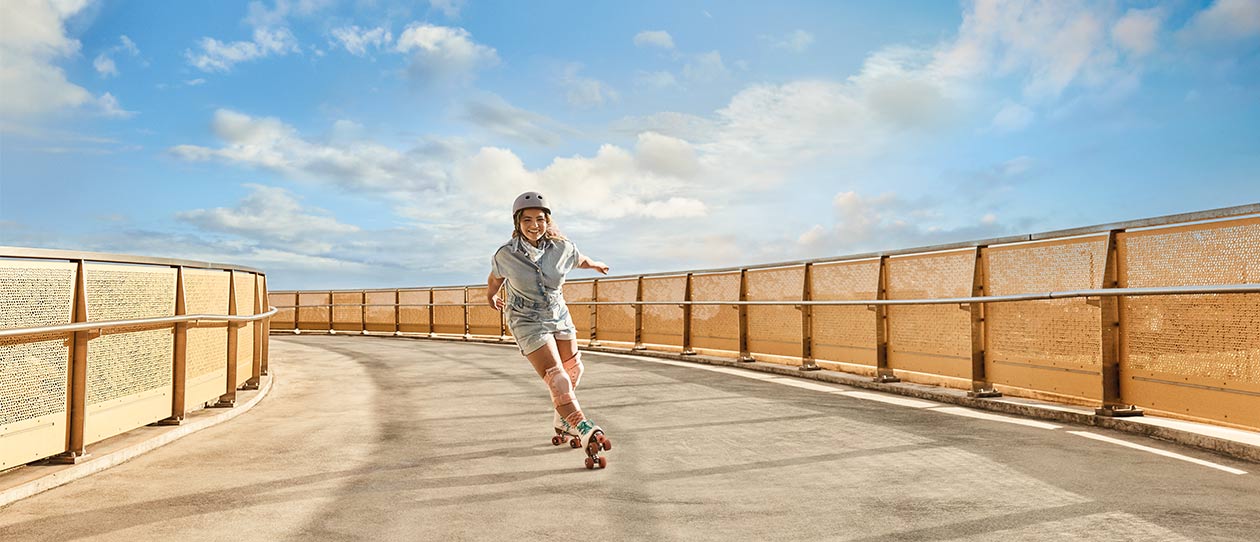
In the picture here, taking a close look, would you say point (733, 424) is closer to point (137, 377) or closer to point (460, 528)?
point (460, 528)

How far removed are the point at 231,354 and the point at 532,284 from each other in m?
4.45

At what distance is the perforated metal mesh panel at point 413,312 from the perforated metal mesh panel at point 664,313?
427 inches

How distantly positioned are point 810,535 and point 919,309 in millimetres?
6593

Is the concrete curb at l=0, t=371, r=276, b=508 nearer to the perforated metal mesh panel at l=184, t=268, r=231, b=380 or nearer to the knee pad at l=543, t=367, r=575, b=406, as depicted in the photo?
the perforated metal mesh panel at l=184, t=268, r=231, b=380

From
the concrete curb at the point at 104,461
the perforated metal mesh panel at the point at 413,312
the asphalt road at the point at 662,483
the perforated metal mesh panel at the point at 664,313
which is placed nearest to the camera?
the asphalt road at the point at 662,483

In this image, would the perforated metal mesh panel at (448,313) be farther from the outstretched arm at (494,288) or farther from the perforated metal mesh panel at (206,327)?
the outstretched arm at (494,288)

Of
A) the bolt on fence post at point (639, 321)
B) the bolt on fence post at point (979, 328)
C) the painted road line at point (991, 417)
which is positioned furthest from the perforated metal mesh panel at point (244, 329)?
the bolt on fence post at point (639, 321)

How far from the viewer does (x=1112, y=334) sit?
7.08 meters

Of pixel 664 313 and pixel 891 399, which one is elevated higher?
pixel 664 313

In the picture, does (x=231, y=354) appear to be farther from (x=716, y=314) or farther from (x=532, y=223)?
(x=716, y=314)

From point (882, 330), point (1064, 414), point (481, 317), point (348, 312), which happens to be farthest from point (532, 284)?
point (348, 312)

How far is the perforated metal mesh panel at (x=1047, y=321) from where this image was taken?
743 centimetres

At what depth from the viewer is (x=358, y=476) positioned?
5156mm

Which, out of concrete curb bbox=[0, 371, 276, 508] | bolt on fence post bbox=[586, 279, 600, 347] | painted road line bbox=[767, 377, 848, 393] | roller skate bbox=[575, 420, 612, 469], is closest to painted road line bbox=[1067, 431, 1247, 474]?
painted road line bbox=[767, 377, 848, 393]
